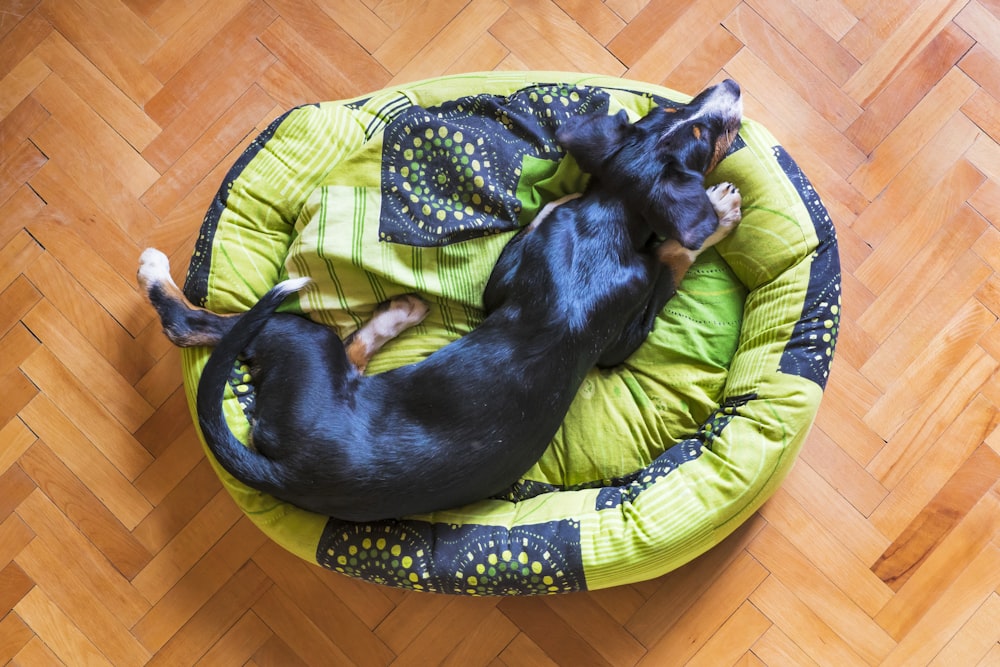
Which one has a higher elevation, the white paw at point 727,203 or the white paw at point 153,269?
the white paw at point 727,203

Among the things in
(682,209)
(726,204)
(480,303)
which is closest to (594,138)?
(682,209)

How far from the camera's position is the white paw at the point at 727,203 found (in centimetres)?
238

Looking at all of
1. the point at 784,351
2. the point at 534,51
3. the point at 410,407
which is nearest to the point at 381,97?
the point at 534,51

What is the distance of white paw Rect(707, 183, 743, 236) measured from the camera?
2.38 m

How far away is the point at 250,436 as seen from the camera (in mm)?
2197

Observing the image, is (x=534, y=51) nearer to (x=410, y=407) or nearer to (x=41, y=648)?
(x=410, y=407)

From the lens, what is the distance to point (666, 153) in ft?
7.15

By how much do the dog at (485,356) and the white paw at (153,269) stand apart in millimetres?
12

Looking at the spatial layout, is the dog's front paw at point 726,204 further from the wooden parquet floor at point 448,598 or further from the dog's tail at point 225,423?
the dog's tail at point 225,423

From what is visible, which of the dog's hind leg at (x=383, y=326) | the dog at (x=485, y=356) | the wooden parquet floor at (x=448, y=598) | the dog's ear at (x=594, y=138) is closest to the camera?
the dog at (x=485, y=356)

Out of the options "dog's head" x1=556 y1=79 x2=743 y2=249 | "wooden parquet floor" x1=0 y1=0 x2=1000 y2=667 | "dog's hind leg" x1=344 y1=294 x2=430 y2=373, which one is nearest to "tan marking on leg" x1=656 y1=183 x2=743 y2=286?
"dog's head" x1=556 y1=79 x2=743 y2=249

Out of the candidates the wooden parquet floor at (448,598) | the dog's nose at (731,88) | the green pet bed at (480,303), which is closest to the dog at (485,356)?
the dog's nose at (731,88)

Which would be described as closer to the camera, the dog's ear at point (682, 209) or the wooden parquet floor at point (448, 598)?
the dog's ear at point (682, 209)

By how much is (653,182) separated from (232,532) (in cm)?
161
